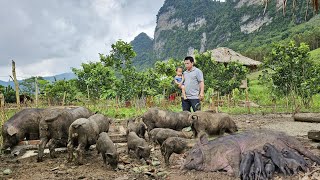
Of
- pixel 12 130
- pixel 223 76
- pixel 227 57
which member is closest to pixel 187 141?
pixel 12 130

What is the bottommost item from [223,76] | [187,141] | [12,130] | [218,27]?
[187,141]

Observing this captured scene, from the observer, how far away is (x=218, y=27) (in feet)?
434

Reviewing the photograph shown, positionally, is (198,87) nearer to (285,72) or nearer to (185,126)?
(185,126)

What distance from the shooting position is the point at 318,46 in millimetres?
63125

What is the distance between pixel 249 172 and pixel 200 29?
14723cm

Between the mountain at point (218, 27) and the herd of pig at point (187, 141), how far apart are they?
74758 millimetres

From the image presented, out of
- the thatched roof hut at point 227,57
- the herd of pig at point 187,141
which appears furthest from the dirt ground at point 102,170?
the thatched roof hut at point 227,57

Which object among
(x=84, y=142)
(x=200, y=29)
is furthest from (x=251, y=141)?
(x=200, y=29)

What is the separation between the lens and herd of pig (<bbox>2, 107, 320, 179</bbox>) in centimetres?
441

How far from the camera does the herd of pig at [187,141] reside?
14.5 feet

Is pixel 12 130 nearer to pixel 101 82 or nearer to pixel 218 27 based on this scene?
pixel 101 82

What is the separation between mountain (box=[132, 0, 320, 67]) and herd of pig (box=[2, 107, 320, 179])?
74.8 metres

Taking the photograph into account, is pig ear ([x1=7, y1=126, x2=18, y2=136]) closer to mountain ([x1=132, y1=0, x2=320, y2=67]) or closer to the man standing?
the man standing

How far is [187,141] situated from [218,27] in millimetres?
131352
